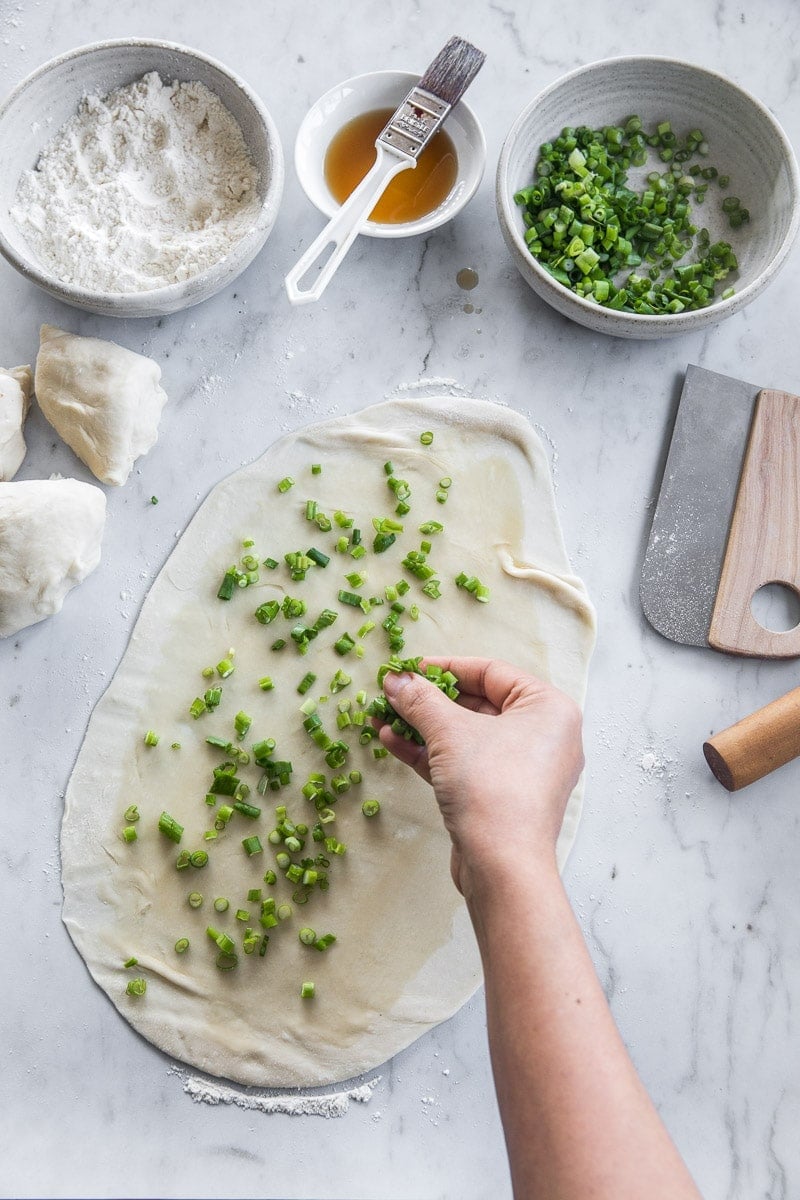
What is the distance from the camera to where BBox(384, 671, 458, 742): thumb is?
4.51ft

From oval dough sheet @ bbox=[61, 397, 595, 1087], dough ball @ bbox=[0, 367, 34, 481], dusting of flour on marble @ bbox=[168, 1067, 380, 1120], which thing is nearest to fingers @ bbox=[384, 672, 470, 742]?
oval dough sheet @ bbox=[61, 397, 595, 1087]

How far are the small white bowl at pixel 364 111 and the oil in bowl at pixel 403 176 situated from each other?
0.04 ft

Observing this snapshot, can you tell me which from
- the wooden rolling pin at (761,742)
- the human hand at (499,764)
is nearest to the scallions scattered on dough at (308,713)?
the human hand at (499,764)

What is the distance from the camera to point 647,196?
1.76m

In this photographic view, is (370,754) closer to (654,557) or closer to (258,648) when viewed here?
(258,648)

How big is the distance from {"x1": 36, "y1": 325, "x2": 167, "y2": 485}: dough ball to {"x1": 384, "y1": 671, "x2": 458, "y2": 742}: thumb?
59 cm

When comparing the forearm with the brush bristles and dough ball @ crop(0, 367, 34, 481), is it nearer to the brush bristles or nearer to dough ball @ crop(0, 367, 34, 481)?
dough ball @ crop(0, 367, 34, 481)

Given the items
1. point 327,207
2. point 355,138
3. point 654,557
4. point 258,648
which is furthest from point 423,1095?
point 355,138

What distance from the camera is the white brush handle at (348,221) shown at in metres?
1.63

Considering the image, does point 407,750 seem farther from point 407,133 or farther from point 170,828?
point 407,133

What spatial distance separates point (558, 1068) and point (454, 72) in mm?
1520

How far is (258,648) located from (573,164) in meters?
1.00

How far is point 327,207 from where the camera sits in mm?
1710

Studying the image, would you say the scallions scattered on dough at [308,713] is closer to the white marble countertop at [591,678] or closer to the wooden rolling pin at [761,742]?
the white marble countertop at [591,678]
